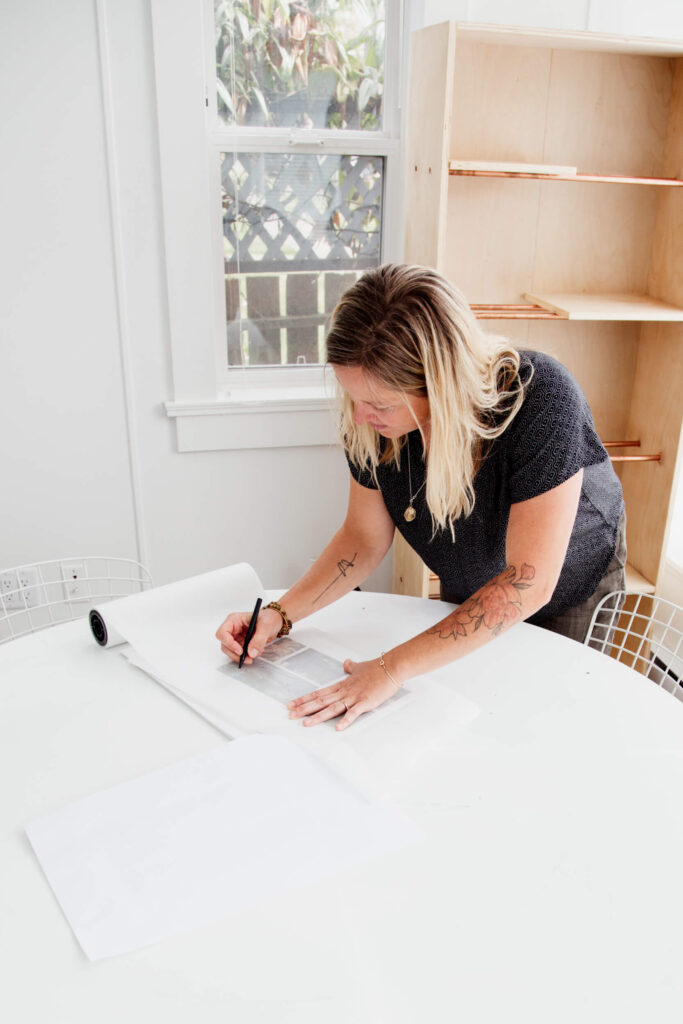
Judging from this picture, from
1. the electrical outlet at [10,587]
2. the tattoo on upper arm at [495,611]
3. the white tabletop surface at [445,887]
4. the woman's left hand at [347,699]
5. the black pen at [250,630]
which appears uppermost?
the tattoo on upper arm at [495,611]

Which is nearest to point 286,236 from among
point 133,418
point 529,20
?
point 133,418

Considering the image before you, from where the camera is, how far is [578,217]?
94.7 inches

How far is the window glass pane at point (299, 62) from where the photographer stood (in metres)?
2.26

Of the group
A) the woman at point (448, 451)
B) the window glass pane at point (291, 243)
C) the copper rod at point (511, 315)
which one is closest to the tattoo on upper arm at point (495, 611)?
the woman at point (448, 451)

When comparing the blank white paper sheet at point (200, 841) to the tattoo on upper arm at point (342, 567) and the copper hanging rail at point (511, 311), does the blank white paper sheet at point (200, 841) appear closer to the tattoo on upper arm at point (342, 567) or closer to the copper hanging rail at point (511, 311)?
the tattoo on upper arm at point (342, 567)

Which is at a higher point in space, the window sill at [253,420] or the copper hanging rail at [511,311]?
the copper hanging rail at [511,311]

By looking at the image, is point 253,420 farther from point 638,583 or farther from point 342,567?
point 638,583

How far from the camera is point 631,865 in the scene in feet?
3.20

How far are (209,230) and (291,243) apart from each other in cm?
30

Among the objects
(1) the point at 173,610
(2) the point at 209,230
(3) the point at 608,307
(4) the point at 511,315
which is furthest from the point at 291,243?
(1) the point at 173,610

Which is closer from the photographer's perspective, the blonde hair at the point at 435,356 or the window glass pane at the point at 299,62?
the blonde hair at the point at 435,356

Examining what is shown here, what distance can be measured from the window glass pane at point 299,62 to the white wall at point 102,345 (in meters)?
0.25

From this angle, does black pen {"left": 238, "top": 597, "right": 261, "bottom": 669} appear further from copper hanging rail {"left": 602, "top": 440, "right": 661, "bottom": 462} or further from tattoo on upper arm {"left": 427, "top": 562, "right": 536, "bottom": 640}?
copper hanging rail {"left": 602, "top": 440, "right": 661, "bottom": 462}

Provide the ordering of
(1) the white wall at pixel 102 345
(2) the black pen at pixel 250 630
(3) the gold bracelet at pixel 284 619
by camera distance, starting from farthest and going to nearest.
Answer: (1) the white wall at pixel 102 345, (3) the gold bracelet at pixel 284 619, (2) the black pen at pixel 250 630
